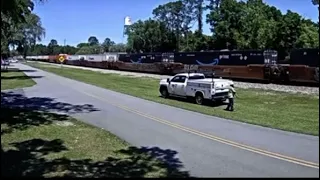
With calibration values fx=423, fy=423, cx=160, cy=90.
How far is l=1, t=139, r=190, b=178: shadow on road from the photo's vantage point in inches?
344

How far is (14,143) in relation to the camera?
12.0 m

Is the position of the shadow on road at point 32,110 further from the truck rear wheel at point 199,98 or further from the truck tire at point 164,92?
the truck tire at point 164,92

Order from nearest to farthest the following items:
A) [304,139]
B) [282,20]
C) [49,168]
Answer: [49,168], [304,139], [282,20]

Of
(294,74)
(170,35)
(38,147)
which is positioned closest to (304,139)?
(38,147)

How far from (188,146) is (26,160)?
4328mm

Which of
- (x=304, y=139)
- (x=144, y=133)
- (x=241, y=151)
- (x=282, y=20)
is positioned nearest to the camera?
(x=241, y=151)

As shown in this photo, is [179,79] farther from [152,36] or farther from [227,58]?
[152,36]

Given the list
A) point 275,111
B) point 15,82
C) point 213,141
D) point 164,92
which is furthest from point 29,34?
point 213,141

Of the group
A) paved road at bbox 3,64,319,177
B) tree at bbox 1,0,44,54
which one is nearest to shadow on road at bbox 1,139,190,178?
paved road at bbox 3,64,319,177

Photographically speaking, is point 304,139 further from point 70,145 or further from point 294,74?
point 294,74

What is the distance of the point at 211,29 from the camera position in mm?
113938

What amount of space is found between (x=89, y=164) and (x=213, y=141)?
4280 mm

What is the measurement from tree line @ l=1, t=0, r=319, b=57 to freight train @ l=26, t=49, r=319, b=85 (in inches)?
164

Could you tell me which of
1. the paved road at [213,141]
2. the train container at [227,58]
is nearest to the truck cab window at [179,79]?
the paved road at [213,141]
